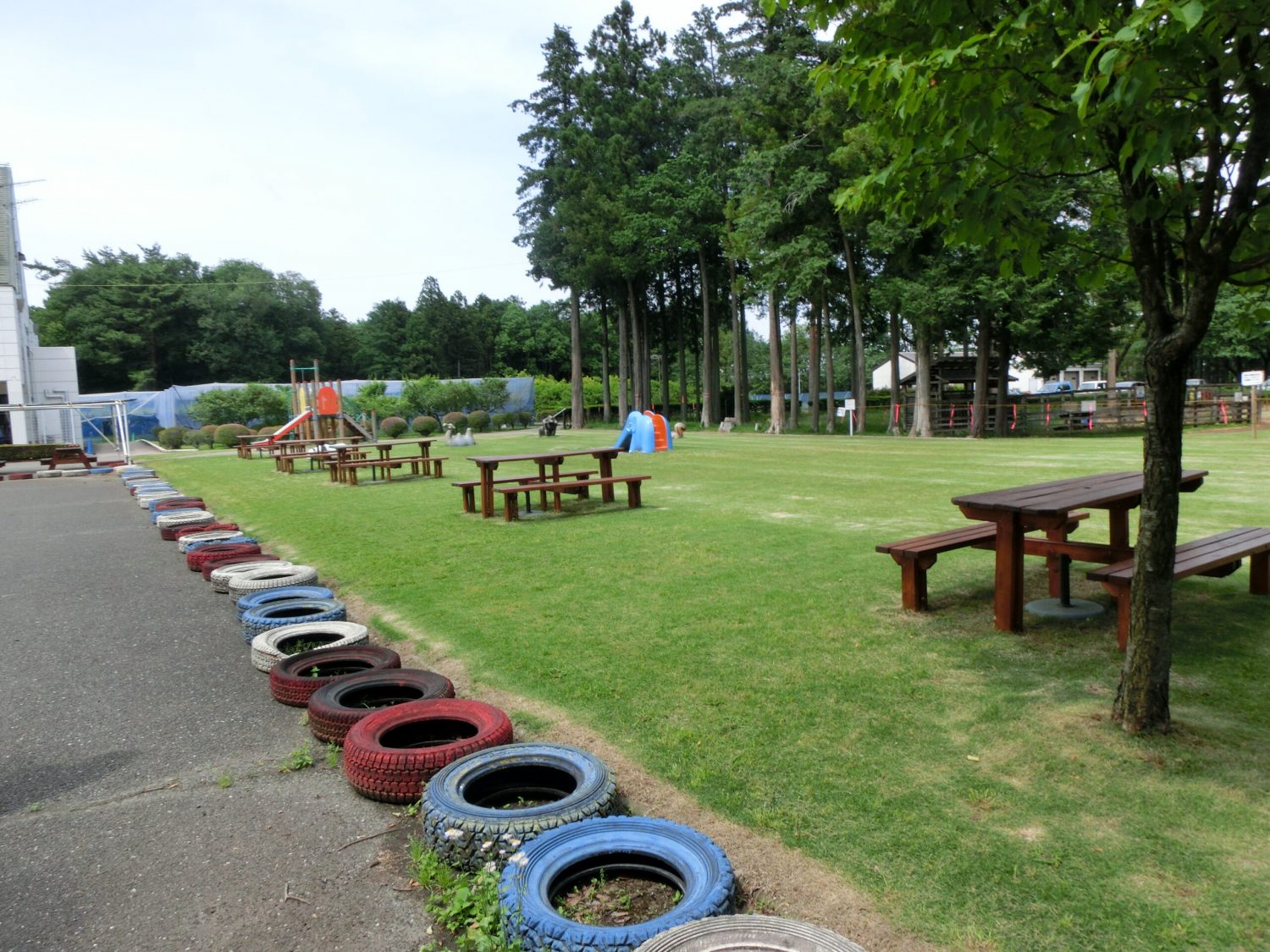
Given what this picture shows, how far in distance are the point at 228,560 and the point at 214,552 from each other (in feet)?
1.19

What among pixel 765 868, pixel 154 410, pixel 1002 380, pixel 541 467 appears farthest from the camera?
pixel 154 410

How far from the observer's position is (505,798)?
10.7 feet

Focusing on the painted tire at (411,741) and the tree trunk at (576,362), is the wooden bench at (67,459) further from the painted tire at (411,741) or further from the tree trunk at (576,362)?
the painted tire at (411,741)

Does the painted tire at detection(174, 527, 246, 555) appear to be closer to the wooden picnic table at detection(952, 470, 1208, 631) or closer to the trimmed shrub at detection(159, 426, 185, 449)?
the wooden picnic table at detection(952, 470, 1208, 631)

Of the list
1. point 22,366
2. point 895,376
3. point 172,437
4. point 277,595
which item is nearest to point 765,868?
point 277,595

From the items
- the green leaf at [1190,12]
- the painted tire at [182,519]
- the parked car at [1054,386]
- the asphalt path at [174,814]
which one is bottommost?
the asphalt path at [174,814]

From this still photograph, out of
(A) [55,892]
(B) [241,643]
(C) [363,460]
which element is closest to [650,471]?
(C) [363,460]

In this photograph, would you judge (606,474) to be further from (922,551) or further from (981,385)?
(981,385)

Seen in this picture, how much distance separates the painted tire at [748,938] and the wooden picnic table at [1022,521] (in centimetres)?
312

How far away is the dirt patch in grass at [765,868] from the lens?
2330 mm

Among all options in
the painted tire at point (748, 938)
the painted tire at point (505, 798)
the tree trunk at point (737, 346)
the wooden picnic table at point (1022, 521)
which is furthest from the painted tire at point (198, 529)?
the tree trunk at point (737, 346)

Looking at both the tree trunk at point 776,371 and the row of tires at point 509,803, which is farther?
the tree trunk at point 776,371

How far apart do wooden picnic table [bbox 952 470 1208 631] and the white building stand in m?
42.3

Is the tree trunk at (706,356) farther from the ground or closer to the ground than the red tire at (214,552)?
farther from the ground
